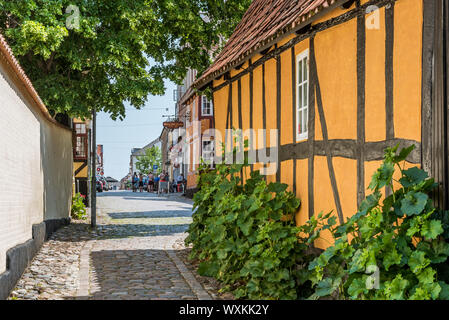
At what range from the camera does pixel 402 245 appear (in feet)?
14.7

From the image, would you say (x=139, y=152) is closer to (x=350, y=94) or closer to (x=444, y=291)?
(x=350, y=94)

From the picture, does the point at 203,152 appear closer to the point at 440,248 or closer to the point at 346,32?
the point at 346,32

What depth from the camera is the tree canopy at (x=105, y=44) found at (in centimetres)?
1153

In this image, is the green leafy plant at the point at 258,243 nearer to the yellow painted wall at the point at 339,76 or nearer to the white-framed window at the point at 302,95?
the white-framed window at the point at 302,95

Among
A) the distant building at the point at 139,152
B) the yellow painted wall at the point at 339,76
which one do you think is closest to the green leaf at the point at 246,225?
the yellow painted wall at the point at 339,76

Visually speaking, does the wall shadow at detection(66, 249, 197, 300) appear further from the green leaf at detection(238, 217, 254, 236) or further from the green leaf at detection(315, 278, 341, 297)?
the green leaf at detection(315, 278, 341, 297)

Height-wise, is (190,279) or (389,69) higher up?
(389,69)

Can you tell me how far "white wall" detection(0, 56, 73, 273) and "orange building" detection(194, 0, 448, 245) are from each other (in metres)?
3.33

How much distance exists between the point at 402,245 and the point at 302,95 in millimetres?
3463

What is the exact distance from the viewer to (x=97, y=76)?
13.8 meters

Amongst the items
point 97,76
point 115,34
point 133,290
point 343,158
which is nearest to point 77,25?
point 115,34

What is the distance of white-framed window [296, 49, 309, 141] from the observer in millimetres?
7438

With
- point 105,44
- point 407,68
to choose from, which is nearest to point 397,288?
point 407,68
